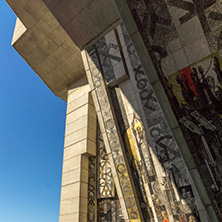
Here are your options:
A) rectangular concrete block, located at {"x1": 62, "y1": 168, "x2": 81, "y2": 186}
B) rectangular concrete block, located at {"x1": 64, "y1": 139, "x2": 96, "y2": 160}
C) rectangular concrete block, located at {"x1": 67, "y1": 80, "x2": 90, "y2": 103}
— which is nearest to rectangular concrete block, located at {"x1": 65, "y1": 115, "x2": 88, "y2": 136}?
rectangular concrete block, located at {"x1": 64, "y1": 139, "x2": 96, "y2": 160}

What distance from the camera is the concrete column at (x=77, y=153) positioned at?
31.6 feet

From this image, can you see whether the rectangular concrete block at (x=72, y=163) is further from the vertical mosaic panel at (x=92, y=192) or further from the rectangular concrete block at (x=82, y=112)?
the rectangular concrete block at (x=82, y=112)

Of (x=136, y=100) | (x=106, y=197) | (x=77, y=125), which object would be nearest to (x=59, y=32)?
(x=77, y=125)

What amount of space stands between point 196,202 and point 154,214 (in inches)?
66.7

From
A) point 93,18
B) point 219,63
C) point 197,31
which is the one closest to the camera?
point 219,63

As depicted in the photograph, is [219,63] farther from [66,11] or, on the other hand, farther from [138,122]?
[66,11]

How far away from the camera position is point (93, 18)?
8320 millimetres

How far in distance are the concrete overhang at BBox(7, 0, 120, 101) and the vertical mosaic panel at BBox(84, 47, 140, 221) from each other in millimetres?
1077

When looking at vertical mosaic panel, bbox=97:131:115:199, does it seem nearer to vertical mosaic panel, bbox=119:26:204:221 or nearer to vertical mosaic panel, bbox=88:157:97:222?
vertical mosaic panel, bbox=88:157:97:222

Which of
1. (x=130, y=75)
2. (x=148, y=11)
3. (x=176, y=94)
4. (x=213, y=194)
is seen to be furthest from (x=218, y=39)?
(x=130, y=75)

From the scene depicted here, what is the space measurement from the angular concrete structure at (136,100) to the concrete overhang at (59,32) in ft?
0.15

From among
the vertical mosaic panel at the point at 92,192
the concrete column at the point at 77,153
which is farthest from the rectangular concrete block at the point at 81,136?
the vertical mosaic panel at the point at 92,192

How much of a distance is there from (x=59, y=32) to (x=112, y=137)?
7.15 m

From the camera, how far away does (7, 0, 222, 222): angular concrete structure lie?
4266 millimetres
